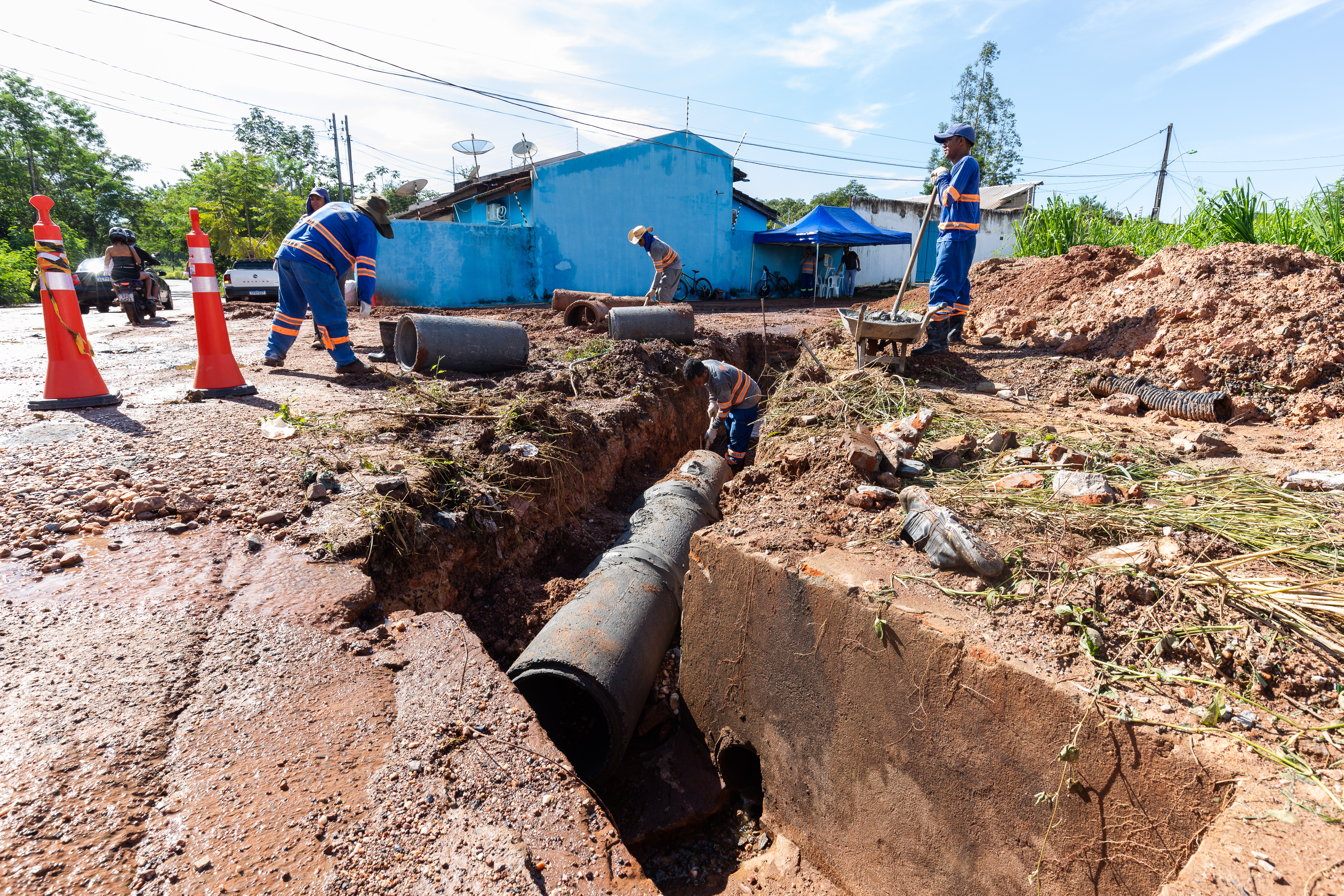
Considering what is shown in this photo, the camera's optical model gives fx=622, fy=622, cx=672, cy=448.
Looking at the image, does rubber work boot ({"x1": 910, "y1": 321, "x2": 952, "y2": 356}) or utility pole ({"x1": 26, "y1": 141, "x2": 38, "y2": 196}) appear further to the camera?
utility pole ({"x1": 26, "y1": 141, "x2": 38, "y2": 196})

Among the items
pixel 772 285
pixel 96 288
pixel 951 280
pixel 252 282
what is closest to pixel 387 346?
pixel 951 280

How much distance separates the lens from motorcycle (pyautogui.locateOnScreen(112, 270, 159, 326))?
9734 mm

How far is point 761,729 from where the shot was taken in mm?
2764

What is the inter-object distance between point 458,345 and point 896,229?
22.4m

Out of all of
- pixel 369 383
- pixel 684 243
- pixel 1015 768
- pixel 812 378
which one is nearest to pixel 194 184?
pixel 684 243

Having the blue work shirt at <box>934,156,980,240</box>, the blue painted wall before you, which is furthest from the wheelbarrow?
the blue painted wall

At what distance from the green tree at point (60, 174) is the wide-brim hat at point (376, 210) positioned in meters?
29.4

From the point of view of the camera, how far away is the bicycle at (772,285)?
18.8 m

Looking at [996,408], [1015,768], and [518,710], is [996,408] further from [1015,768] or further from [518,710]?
[518,710]

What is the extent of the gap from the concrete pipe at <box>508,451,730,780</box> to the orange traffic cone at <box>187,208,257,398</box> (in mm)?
3155

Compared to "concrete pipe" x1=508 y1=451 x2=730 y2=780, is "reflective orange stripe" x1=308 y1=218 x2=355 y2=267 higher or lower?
higher

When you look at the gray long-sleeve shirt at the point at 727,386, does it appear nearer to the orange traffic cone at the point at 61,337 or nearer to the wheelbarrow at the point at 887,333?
the wheelbarrow at the point at 887,333

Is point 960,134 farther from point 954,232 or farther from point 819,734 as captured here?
point 819,734

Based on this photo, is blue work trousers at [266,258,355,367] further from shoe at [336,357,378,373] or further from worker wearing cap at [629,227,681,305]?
worker wearing cap at [629,227,681,305]
